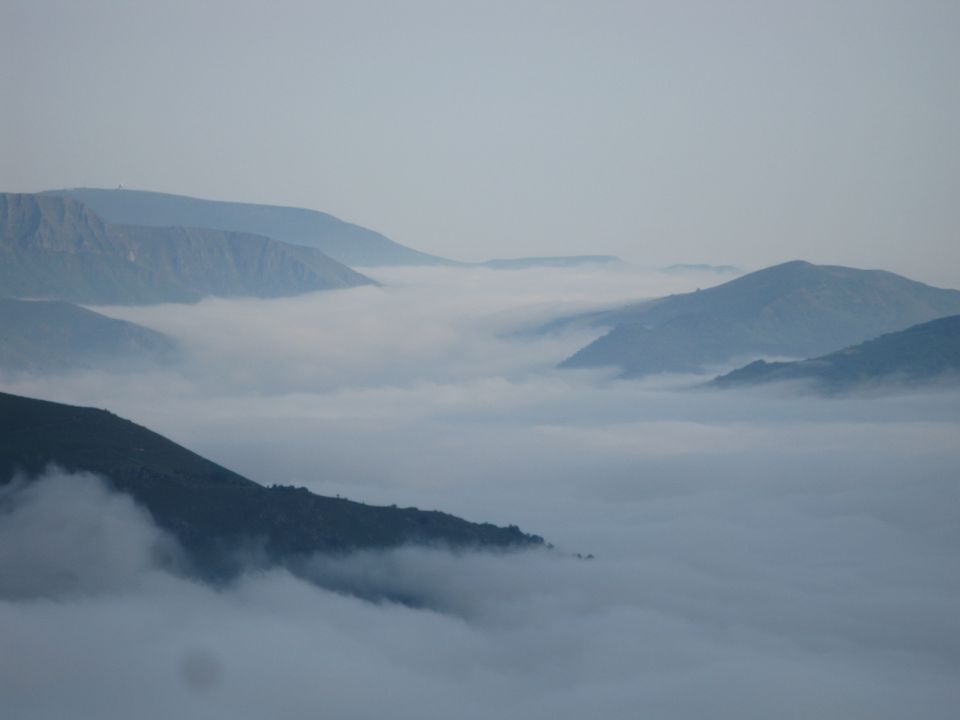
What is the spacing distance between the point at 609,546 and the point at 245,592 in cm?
6938

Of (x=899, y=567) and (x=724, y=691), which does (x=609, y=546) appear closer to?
(x=899, y=567)

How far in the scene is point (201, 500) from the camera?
100625 millimetres

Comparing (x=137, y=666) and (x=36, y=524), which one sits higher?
(x=36, y=524)

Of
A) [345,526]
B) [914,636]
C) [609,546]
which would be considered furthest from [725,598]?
[345,526]

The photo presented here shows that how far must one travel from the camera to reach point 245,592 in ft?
317

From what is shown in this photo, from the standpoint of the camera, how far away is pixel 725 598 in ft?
425

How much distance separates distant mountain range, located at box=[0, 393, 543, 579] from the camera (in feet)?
323

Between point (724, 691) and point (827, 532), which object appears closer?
point (724, 691)

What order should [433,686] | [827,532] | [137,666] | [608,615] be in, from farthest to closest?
[827,532]
[608,615]
[433,686]
[137,666]

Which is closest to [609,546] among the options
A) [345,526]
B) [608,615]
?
[608,615]

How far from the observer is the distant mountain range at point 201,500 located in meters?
98.4

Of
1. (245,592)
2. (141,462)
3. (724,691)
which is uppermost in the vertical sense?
(141,462)

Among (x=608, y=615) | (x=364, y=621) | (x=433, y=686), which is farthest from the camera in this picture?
(x=608, y=615)

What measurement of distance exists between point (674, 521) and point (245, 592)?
3852 inches
